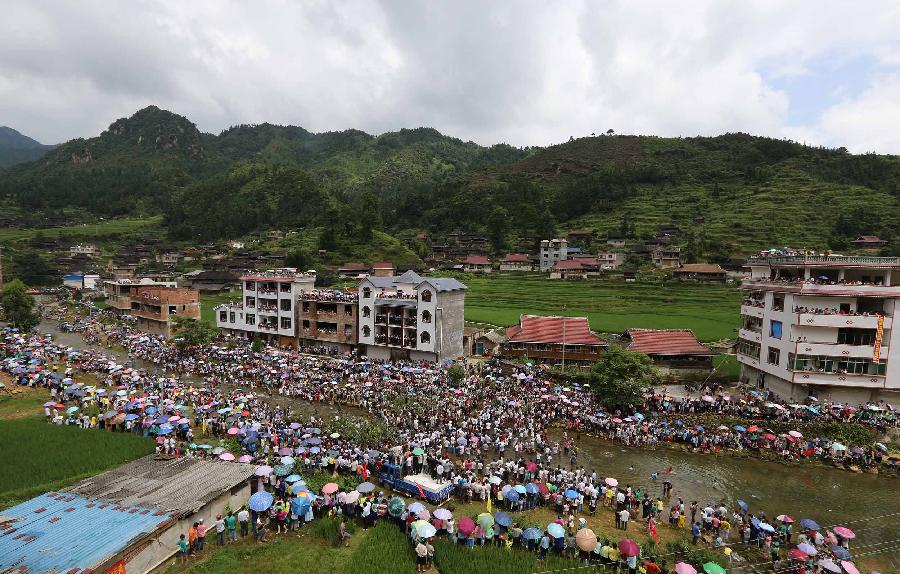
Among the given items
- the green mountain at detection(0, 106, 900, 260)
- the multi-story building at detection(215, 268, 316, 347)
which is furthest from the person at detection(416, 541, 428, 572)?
the green mountain at detection(0, 106, 900, 260)

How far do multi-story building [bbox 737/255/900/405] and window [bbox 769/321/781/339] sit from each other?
0.02m

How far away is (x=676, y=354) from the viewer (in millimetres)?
34969

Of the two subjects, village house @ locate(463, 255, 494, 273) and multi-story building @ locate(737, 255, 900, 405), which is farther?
village house @ locate(463, 255, 494, 273)

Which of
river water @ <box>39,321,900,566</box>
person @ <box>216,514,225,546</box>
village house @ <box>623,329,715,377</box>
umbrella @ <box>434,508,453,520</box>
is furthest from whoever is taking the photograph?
village house @ <box>623,329,715,377</box>

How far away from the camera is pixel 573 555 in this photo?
15.2 meters

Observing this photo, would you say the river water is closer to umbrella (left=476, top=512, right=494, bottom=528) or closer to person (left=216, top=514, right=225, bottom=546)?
umbrella (left=476, top=512, right=494, bottom=528)

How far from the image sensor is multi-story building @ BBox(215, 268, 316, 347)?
1761 inches

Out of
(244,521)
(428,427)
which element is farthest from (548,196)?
(244,521)

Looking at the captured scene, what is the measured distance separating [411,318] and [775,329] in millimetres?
24981

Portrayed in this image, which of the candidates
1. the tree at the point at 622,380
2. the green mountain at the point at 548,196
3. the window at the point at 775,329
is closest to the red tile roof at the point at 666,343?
the window at the point at 775,329

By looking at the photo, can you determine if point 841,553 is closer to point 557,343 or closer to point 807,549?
Result: point 807,549

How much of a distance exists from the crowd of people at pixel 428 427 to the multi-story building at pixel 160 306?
1402cm

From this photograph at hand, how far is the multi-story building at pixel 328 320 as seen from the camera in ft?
138

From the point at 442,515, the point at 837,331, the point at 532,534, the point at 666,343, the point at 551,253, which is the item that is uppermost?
the point at 551,253
